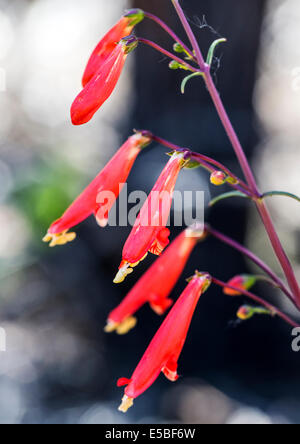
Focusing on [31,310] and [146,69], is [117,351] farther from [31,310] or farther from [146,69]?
[146,69]

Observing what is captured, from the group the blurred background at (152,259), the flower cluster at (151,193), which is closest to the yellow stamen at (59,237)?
the flower cluster at (151,193)

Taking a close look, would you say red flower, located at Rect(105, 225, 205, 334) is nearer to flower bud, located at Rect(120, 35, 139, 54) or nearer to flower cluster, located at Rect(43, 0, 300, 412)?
flower cluster, located at Rect(43, 0, 300, 412)

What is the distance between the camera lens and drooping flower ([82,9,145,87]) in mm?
1049

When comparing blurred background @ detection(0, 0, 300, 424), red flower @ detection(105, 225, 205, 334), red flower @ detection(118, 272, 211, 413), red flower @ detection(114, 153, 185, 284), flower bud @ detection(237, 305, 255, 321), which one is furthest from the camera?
blurred background @ detection(0, 0, 300, 424)

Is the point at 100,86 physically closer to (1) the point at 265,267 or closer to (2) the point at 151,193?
(2) the point at 151,193

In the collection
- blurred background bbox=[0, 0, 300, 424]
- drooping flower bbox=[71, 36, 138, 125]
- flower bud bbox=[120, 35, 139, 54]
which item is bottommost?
blurred background bbox=[0, 0, 300, 424]

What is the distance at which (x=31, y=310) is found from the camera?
3.80 metres

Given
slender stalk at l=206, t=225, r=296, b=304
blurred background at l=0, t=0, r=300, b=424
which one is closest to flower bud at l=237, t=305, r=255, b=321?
slender stalk at l=206, t=225, r=296, b=304

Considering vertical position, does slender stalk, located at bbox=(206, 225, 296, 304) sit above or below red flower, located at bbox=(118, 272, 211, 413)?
above

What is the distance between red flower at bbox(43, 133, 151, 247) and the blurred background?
2.06 meters

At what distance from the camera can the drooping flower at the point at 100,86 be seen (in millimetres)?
913

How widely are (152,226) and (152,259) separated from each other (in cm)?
267

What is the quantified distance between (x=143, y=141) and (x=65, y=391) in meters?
2.91

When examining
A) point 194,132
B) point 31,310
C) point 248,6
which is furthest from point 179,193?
point 31,310
